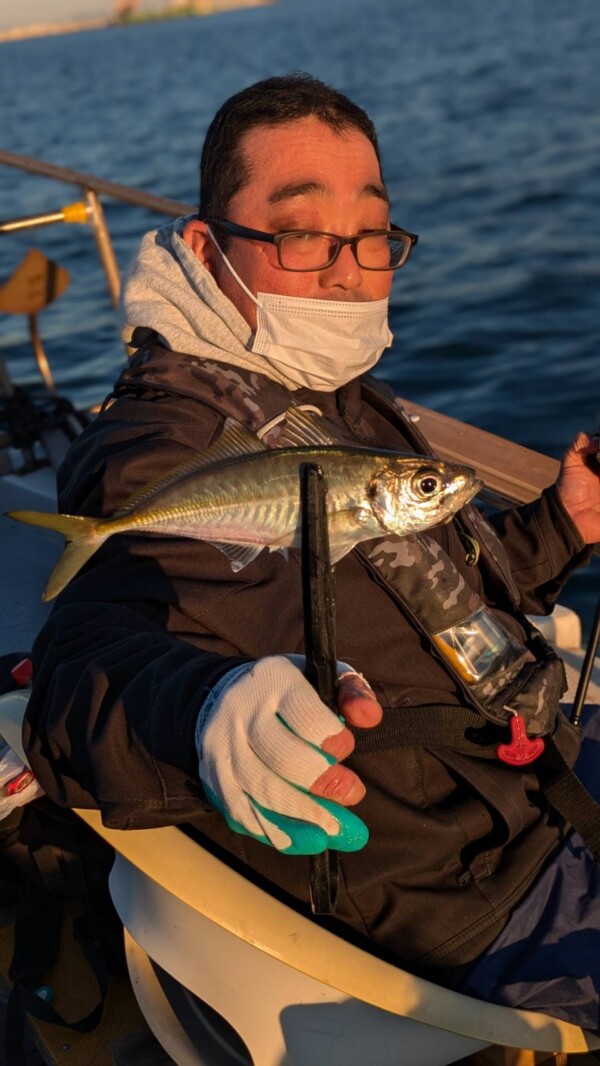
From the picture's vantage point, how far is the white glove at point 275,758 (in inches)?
59.8

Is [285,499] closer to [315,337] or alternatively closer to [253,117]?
[315,337]

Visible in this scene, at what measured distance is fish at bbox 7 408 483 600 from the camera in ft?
5.13

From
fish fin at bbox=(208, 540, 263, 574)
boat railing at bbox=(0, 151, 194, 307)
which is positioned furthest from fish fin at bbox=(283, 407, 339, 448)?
boat railing at bbox=(0, 151, 194, 307)

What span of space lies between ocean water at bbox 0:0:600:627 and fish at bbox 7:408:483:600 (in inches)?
186

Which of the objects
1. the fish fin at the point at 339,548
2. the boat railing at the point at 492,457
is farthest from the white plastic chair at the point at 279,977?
the boat railing at the point at 492,457

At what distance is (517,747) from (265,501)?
1006 mm

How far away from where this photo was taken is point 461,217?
1636 cm

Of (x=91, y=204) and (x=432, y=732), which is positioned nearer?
(x=432, y=732)

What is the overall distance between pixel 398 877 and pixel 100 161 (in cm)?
2487

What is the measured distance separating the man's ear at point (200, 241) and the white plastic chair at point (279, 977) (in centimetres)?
106

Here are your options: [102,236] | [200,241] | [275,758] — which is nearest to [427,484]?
[275,758]

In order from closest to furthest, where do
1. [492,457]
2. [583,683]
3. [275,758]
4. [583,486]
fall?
[275,758], [583,683], [583,486], [492,457]

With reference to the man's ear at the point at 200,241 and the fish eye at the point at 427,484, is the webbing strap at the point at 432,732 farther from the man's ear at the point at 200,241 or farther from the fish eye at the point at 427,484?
the man's ear at the point at 200,241

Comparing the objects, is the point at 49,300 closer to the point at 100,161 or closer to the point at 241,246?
the point at 241,246
